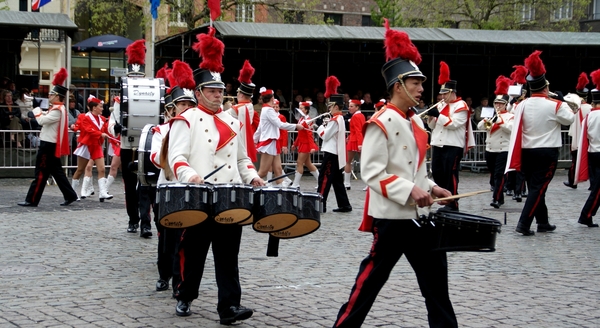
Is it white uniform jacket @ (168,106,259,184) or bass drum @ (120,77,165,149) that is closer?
white uniform jacket @ (168,106,259,184)

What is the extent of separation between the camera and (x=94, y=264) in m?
10.0

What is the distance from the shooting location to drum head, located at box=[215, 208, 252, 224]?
270 inches

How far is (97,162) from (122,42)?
1706 centimetres

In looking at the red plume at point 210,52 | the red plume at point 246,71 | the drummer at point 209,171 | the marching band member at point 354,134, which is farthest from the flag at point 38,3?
the drummer at point 209,171

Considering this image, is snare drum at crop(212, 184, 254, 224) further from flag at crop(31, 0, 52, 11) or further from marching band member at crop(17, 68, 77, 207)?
flag at crop(31, 0, 52, 11)

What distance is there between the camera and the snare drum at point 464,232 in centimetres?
590

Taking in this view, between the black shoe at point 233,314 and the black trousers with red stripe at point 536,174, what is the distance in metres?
6.17

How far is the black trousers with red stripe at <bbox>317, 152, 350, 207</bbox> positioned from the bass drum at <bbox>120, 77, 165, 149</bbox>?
3266mm

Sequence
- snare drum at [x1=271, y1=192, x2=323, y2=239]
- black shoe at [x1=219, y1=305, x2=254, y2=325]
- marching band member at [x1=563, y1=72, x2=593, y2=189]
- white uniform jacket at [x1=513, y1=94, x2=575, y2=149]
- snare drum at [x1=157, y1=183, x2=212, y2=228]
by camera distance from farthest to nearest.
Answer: marching band member at [x1=563, y1=72, x2=593, y2=189] → white uniform jacket at [x1=513, y1=94, x2=575, y2=149] → black shoe at [x1=219, y1=305, x2=254, y2=325] → snare drum at [x1=271, y1=192, x2=323, y2=239] → snare drum at [x1=157, y1=183, x2=212, y2=228]

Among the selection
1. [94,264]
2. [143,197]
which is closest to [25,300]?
[94,264]

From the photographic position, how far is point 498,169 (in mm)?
16906

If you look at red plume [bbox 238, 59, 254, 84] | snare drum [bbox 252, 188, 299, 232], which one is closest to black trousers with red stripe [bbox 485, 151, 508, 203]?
red plume [bbox 238, 59, 254, 84]

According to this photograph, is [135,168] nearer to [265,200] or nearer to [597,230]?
[265,200]

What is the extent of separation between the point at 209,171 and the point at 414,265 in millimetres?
1976
